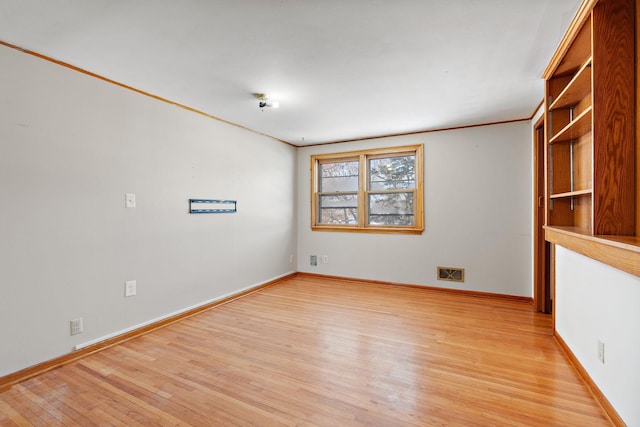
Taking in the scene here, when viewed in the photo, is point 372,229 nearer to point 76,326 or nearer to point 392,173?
point 392,173

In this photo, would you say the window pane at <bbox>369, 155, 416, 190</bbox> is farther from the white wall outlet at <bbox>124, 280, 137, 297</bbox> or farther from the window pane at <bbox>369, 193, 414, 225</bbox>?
the white wall outlet at <bbox>124, 280, 137, 297</bbox>

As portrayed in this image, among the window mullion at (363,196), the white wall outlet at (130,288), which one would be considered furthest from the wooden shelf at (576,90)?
the white wall outlet at (130,288)

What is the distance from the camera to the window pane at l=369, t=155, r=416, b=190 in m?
4.58

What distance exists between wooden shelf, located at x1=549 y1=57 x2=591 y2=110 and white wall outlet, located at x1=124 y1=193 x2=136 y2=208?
353 cm

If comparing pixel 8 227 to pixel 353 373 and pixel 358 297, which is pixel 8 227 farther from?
pixel 358 297

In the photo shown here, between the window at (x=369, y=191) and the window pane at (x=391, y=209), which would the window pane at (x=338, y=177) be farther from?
the window pane at (x=391, y=209)

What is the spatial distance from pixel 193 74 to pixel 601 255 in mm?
2990

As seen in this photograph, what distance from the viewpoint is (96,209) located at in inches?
99.2

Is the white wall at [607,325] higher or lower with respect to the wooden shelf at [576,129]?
lower

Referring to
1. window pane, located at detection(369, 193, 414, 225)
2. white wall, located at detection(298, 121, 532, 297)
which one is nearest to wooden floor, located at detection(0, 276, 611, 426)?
white wall, located at detection(298, 121, 532, 297)

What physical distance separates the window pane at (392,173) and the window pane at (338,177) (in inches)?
11.9

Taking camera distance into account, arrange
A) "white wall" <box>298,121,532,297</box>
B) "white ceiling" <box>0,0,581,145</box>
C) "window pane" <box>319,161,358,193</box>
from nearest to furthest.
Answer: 1. "white ceiling" <box>0,0,581,145</box>
2. "white wall" <box>298,121,532,297</box>
3. "window pane" <box>319,161,358,193</box>

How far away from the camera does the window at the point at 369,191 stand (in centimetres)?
455

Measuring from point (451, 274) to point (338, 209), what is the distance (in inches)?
79.2
